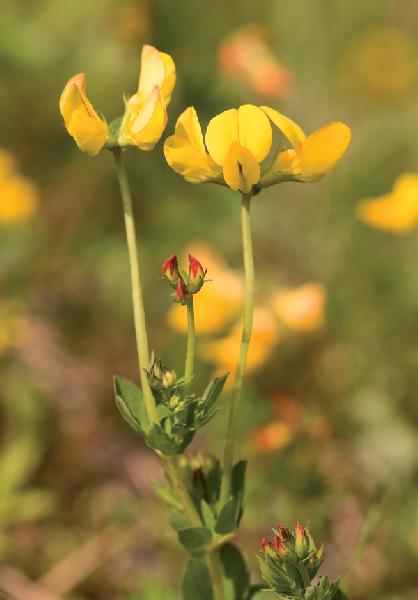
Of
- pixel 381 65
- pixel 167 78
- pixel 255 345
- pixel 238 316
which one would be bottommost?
pixel 167 78

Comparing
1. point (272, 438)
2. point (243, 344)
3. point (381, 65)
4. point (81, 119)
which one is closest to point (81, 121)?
point (81, 119)

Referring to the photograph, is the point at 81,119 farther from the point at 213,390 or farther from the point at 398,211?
the point at 398,211

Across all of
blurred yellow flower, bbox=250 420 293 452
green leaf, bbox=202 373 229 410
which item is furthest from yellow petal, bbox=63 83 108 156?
blurred yellow flower, bbox=250 420 293 452

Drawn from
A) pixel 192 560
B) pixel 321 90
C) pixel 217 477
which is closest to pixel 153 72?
pixel 217 477

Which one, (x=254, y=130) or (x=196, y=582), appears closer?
(x=254, y=130)

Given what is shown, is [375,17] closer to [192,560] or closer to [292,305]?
[292,305]

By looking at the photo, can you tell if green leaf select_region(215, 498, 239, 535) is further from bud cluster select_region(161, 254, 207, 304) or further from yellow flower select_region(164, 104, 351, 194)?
yellow flower select_region(164, 104, 351, 194)
